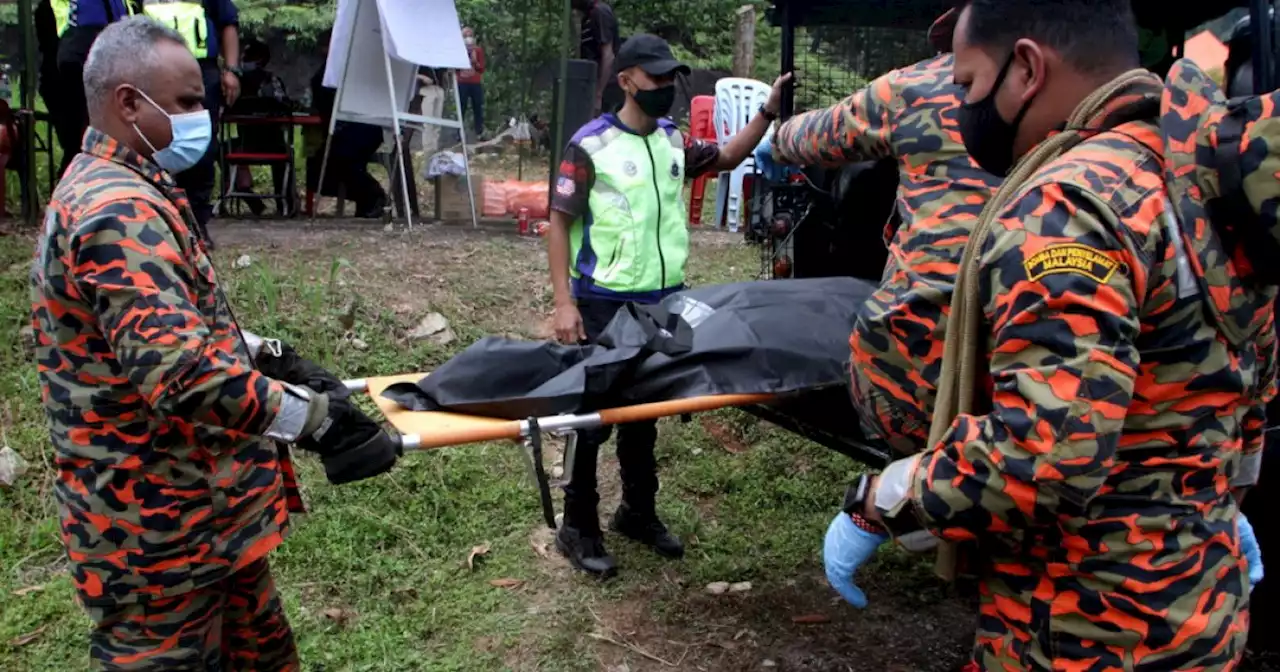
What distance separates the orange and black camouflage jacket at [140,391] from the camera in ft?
6.91

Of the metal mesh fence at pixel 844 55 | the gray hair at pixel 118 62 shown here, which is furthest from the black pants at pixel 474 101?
the gray hair at pixel 118 62

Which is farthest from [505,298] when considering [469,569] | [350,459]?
[350,459]

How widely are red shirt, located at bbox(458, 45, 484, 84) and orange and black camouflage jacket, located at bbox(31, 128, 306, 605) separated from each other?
24.3 ft

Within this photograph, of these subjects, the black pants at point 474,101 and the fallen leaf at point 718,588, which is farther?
the black pants at point 474,101

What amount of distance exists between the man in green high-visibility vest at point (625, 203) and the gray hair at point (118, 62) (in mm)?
1617

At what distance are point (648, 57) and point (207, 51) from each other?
133 inches

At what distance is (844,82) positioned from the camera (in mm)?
4340

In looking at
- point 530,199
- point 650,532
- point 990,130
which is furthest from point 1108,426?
point 530,199

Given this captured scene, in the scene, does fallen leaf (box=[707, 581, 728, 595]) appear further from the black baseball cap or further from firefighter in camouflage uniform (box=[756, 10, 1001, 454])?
the black baseball cap

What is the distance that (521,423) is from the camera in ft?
8.61

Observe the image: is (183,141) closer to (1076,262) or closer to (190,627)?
(190,627)

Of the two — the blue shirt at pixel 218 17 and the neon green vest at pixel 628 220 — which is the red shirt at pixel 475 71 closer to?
the blue shirt at pixel 218 17

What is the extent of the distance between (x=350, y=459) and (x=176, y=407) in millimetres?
412

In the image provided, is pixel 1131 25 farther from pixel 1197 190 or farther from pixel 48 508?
pixel 48 508
